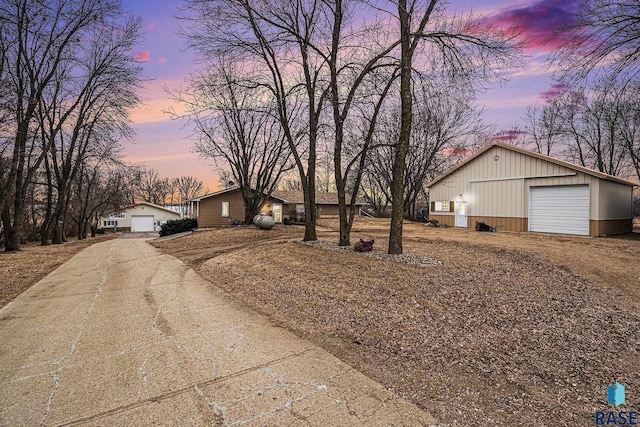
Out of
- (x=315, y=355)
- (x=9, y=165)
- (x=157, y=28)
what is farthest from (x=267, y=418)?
(x=9, y=165)

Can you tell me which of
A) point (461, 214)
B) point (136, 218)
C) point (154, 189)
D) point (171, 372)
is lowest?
point (171, 372)

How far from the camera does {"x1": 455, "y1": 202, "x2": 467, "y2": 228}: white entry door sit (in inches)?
761

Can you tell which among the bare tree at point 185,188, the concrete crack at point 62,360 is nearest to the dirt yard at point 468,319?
the concrete crack at point 62,360

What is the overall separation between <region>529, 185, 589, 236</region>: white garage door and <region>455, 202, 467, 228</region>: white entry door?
365 cm

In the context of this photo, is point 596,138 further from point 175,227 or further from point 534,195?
point 175,227

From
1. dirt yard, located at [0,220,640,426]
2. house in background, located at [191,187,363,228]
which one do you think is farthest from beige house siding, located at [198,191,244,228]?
dirt yard, located at [0,220,640,426]

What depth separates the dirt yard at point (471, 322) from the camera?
283 centimetres

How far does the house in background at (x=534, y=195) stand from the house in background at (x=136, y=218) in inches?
1413

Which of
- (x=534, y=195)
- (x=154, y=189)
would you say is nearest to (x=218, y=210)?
(x=534, y=195)

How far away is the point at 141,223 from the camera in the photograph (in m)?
40.0

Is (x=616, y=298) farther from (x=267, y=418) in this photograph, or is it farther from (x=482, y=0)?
(x=482, y=0)

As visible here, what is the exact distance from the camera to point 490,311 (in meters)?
4.61

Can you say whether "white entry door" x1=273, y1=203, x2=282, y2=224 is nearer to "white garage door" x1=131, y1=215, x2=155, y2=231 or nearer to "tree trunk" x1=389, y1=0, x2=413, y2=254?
"white garage door" x1=131, y1=215, x2=155, y2=231

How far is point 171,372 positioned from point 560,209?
1814 cm
